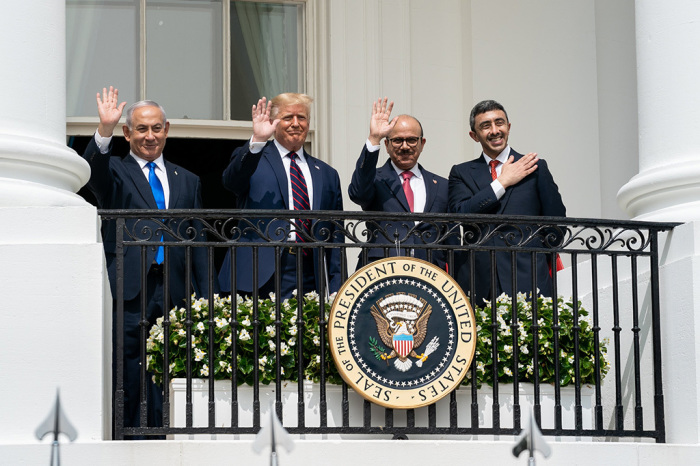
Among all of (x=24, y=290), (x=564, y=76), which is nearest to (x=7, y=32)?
(x=24, y=290)

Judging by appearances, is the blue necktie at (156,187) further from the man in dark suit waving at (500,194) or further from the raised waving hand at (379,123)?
the man in dark suit waving at (500,194)

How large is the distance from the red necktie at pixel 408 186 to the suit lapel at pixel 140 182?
1518 millimetres

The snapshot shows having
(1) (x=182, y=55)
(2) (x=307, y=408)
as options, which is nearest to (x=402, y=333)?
(2) (x=307, y=408)

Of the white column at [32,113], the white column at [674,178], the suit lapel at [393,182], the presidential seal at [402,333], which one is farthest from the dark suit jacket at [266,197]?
the white column at [674,178]

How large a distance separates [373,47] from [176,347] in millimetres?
4541

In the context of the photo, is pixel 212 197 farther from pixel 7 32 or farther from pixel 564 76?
pixel 7 32

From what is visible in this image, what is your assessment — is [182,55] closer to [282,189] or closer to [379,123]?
[282,189]

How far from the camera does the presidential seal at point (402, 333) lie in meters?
7.34

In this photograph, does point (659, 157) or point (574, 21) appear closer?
point (659, 157)

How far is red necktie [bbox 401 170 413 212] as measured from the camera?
8.77 metres

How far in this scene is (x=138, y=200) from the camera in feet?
27.6

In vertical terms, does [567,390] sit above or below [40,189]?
below

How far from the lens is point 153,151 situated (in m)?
8.57

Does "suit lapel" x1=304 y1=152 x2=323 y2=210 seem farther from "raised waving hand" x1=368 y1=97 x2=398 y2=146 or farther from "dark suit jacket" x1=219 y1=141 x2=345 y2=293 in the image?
"raised waving hand" x1=368 y1=97 x2=398 y2=146
